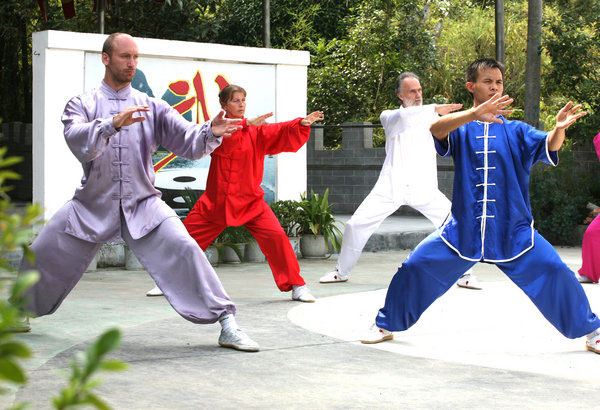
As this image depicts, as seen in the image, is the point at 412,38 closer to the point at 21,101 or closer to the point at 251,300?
the point at 21,101

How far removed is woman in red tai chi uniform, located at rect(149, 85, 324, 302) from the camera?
6715 millimetres

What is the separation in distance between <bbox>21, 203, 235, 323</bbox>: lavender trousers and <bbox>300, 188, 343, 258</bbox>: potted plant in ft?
16.0

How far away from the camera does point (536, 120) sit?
45.4ft

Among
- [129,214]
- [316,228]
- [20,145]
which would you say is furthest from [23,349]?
[20,145]

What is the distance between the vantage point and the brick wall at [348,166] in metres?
16.2

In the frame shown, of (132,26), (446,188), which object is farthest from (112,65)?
(132,26)

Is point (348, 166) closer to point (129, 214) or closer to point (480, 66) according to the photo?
point (480, 66)

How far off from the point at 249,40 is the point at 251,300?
50.1ft

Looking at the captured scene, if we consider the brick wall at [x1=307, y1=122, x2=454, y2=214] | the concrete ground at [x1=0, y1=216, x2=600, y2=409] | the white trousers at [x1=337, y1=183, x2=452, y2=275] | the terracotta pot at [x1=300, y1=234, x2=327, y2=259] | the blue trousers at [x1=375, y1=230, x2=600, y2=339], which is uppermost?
the brick wall at [x1=307, y1=122, x2=454, y2=214]

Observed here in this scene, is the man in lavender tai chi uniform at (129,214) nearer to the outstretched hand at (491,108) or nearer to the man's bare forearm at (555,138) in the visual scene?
the outstretched hand at (491,108)

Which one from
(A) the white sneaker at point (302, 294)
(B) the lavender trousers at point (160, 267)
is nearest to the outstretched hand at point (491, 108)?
(B) the lavender trousers at point (160, 267)

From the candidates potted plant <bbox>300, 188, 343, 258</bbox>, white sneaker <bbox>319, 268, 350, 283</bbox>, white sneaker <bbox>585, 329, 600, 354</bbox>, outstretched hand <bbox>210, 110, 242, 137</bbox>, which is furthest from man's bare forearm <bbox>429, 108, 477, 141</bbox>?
potted plant <bbox>300, 188, 343, 258</bbox>

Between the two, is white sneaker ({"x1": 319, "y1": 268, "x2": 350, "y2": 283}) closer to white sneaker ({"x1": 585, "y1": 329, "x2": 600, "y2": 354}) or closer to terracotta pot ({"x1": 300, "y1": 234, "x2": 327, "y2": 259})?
terracotta pot ({"x1": 300, "y1": 234, "x2": 327, "y2": 259})

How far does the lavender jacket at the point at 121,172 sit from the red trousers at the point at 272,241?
1782mm
